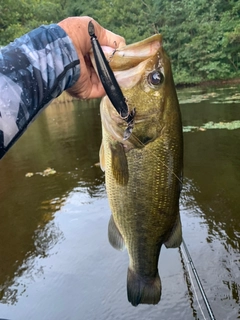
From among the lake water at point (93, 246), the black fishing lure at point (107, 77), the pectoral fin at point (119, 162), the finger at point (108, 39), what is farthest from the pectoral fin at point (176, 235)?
the lake water at point (93, 246)

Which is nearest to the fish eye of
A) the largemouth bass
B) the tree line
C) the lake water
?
the largemouth bass

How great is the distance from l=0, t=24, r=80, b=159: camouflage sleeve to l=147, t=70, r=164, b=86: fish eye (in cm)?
39

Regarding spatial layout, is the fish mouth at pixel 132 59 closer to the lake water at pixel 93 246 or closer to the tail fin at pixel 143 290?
the tail fin at pixel 143 290

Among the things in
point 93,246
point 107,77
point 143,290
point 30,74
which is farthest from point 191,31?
point 30,74

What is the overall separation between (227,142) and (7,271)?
238 inches

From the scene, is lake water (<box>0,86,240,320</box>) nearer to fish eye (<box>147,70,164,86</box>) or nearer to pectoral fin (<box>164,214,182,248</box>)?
pectoral fin (<box>164,214,182,248</box>)

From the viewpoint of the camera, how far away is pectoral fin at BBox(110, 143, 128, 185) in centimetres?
169

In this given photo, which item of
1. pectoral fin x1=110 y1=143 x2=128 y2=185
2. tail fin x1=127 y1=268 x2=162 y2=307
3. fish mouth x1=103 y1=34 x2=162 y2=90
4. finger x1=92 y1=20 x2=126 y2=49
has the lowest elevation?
tail fin x1=127 y1=268 x2=162 y2=307

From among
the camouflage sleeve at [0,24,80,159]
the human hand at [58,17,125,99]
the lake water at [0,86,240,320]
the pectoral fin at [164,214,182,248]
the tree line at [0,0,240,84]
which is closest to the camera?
the camouflage sleeve at [0,24,80,159]

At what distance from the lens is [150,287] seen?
201 centimetres

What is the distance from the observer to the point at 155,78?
165 centimetres

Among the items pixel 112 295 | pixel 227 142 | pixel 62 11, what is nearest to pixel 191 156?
pixel 227 142

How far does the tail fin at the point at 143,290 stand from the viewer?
6.57 ft

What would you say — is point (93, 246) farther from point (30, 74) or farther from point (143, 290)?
point (30, 74)
